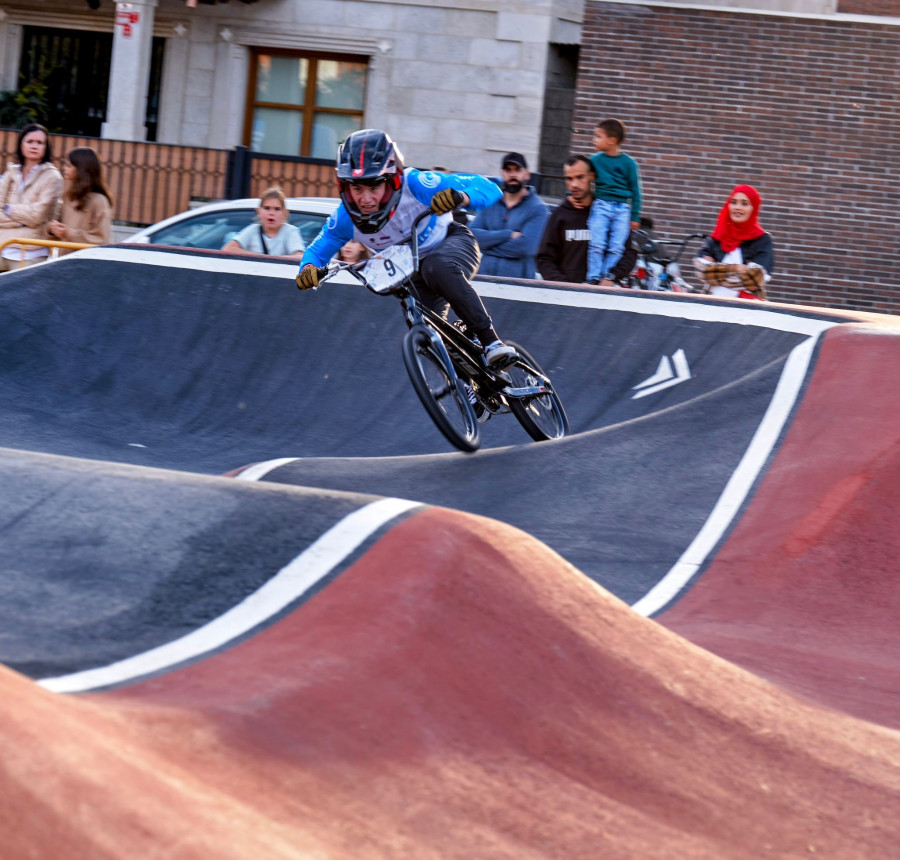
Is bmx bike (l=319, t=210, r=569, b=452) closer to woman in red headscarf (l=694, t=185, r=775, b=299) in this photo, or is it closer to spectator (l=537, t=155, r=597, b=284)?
spectator (l=537, t=155, r=597, b=284)

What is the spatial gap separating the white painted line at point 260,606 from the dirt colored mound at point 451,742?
97mm

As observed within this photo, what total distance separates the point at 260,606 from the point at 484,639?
29.2 inches

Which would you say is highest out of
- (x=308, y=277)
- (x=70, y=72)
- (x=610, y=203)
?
(x=70, y=72)

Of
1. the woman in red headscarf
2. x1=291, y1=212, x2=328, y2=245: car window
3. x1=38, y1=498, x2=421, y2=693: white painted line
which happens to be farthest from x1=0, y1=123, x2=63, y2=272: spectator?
x1=38, y1=498, x2=421, y2=693: white painted line

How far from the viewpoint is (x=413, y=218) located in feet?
21.4

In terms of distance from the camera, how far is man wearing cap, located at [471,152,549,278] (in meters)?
9.41

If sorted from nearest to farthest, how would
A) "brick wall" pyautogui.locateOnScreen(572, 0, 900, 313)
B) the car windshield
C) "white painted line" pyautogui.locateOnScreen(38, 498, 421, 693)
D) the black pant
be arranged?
"white painted line" pyautogui.locateOnScreen(38, 498, 421, 693) < the black pant < the car windshield < "brick wall" pyautogui.locateOnScreen(572, 0, 900, 313)

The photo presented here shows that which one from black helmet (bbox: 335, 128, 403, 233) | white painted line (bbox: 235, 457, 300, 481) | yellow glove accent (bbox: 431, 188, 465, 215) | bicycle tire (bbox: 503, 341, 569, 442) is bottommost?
white painted line (bbox: 235, 457, 300, 481)

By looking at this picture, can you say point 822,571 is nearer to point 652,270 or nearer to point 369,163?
point 369,163

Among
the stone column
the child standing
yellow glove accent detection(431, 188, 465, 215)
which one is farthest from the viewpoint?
the stone column

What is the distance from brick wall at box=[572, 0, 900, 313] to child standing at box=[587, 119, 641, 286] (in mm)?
7331

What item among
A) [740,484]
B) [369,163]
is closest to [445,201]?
[369,163]

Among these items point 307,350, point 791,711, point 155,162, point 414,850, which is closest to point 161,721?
point 414,850

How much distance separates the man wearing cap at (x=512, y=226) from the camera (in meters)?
9.41
